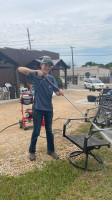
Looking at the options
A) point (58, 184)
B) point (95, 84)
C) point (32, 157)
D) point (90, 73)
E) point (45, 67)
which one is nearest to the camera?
point (58, 184)

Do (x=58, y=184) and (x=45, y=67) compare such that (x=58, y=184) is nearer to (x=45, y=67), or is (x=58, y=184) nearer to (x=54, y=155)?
(x=54, y=155)

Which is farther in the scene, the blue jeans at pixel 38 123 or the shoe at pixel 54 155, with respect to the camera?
the shoe at pixel 54 155

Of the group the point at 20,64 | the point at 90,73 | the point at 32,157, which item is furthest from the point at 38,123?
the point at 90,73

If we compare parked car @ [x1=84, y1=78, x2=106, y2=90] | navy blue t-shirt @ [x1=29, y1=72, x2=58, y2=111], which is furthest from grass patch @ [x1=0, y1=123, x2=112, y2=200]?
parked car @ [x1=84, y1=78, x2=106, y2=90]

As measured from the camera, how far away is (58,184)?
2.54m

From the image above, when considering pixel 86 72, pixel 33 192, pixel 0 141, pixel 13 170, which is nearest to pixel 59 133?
pixel 0 141

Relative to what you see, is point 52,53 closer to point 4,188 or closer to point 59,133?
point 59,133

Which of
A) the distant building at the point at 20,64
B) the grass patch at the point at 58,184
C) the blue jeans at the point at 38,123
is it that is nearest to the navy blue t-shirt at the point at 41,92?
the blue jeans at the point at 38,123

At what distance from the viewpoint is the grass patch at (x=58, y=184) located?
232 centimetres

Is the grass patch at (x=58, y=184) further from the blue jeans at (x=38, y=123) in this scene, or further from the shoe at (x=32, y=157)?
the blue jeans at (x=38, y=123)

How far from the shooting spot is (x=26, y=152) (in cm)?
361

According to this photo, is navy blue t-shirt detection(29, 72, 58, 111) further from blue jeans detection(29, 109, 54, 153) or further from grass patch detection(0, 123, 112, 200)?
grass patch detection(0, 123, 112, 200)

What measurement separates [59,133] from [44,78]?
2114mm

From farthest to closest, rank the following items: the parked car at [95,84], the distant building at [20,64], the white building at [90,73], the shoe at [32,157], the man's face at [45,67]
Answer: the white building at [90,73] < the parked car at [95,84] < the distant building at [20,64] < the shoe at [32,157] < the man's face at [45,67]
